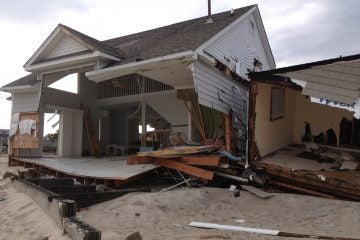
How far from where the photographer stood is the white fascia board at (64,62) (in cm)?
1516

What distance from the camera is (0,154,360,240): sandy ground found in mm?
7445

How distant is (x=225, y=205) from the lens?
9750 millimetres

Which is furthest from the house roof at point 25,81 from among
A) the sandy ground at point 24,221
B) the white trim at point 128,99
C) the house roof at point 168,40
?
the sandy ground at point 24,221

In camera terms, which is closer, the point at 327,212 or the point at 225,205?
the point at 327,212

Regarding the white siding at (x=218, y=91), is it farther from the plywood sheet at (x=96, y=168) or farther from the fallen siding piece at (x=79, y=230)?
the fallen siding piece at (x=79, y=230)

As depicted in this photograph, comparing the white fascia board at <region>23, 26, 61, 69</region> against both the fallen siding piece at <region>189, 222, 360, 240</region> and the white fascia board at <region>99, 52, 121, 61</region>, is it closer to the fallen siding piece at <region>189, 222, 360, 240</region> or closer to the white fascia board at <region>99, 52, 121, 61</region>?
the white fascia board at <region>99, 52, 121, 61</region>

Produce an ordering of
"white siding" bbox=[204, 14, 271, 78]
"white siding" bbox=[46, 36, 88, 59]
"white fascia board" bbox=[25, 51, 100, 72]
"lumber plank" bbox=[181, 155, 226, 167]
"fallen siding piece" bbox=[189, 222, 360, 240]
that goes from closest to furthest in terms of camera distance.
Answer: "fallen siding piece" bbox=[189, 222, 360, 240] < "lumber plank" bbox=[181, 155, 226, 167] < "white siding" bbox=[204, 14, 271, 78] < "white fascia board" bbox=[25, 51, 100, 72] < "white siding" bbox=[46, 36, 88, 59]

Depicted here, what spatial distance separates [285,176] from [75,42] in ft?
32.8

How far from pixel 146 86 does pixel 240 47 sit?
441cm

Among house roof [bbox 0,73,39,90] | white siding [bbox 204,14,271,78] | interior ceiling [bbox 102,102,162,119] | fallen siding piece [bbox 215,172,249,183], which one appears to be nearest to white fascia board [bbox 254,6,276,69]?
white siding [bbox 204,14,271,78]

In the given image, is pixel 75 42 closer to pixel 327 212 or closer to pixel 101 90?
pixel 101 90

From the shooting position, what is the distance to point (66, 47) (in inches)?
654

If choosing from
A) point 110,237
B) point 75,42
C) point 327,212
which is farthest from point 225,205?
point 75,42

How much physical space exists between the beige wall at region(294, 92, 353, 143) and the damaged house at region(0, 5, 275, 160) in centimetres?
192
